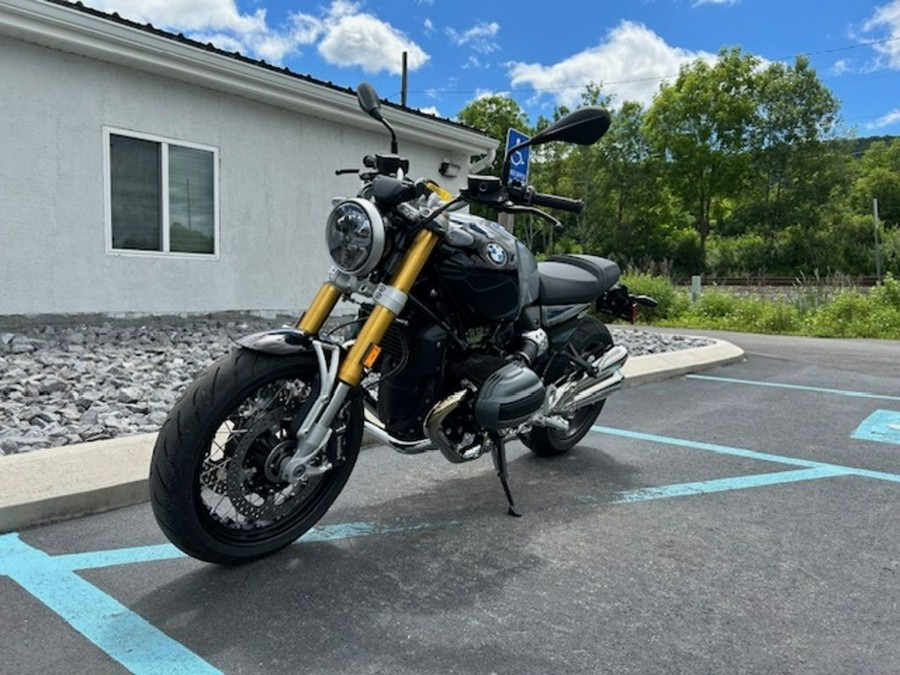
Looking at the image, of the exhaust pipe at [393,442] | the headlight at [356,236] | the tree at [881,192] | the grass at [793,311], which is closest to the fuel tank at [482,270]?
the headlight at [356,236]

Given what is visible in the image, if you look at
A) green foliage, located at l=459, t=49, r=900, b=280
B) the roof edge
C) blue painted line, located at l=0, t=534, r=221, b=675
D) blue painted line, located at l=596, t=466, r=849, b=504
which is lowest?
blue painted line, located at l=0, t=534, r=221, b=675

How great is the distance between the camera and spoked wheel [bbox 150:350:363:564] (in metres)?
2.35

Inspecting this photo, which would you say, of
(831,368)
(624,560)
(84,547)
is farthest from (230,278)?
(831,368)

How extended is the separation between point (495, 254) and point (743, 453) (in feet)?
8.03

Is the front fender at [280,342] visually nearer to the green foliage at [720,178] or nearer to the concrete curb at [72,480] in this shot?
the concrete curb at [72,480]

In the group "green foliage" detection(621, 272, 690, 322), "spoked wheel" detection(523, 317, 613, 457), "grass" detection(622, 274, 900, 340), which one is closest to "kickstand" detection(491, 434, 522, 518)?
"spoked wheel" detection(523, 317, 613, 457)

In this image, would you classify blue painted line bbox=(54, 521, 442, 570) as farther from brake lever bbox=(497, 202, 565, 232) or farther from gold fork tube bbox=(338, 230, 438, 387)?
brake lever bbox=(497, 202, 565, 232)

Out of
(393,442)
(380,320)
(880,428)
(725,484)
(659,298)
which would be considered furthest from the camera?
(659,298)

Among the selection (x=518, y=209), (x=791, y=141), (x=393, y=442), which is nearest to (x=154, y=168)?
(x=518, y=209)

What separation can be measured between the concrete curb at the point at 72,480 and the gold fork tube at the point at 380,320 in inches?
55.2

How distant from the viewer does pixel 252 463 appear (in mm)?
2545

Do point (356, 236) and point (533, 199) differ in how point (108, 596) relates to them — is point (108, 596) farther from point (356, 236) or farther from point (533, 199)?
point (533, 199)

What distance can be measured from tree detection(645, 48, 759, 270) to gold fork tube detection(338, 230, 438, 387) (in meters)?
44.3

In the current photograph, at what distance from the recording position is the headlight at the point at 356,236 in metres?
2.55
